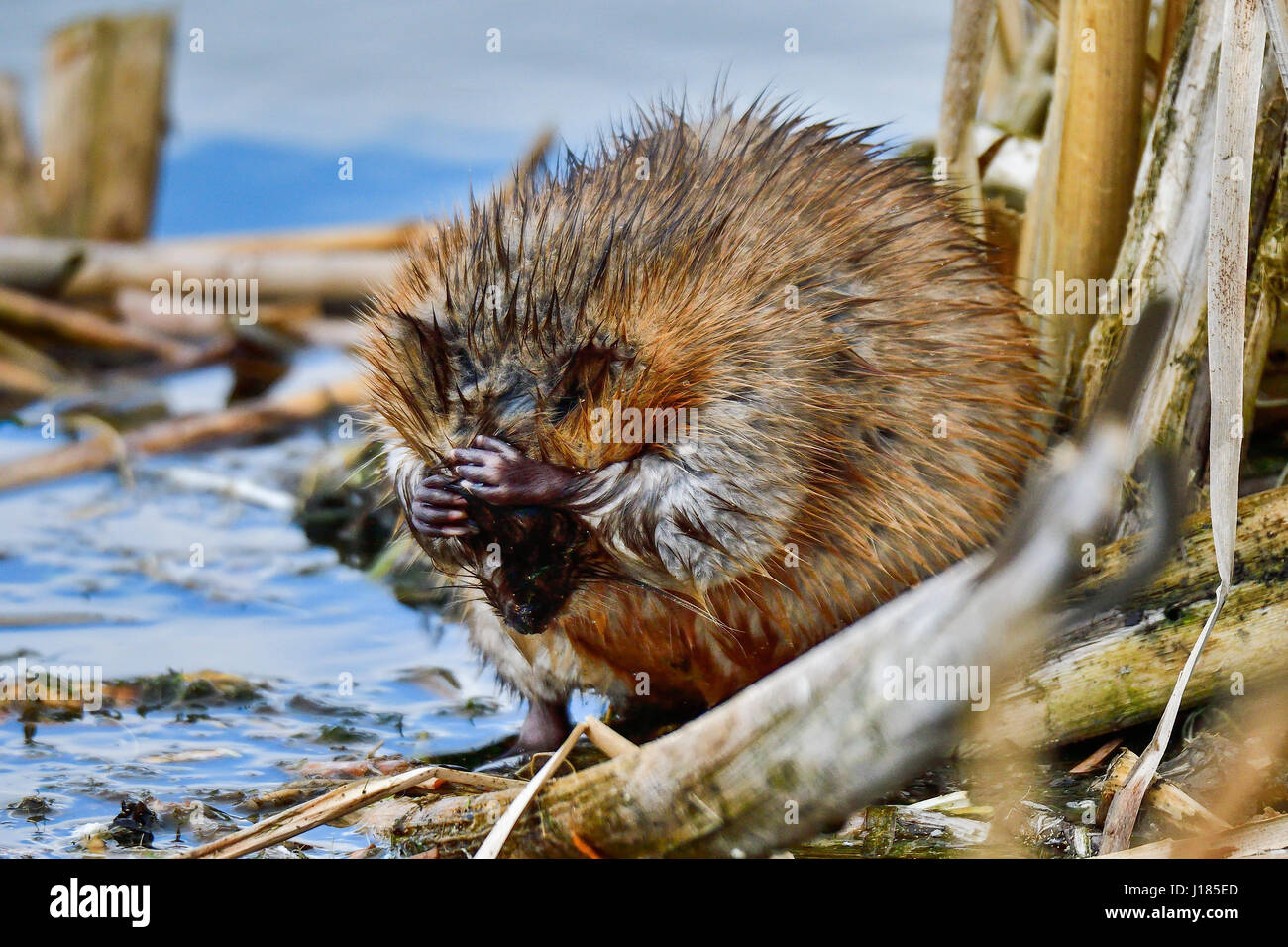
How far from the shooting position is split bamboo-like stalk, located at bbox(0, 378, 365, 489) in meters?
4.88

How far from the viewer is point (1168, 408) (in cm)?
290

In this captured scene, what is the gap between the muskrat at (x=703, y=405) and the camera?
2.66 meters

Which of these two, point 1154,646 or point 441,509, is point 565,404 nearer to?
point 441,509

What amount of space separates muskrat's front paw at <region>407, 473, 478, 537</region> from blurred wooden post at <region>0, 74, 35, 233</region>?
531 cm

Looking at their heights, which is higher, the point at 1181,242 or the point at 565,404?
the point at 1181,242

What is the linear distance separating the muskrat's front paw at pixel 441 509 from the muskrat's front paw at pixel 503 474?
0.20ft

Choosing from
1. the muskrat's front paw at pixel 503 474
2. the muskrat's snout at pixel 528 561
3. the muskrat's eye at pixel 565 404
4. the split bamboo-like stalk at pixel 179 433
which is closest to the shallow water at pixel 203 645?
the split bamboo-like stalk at pixel 179 433

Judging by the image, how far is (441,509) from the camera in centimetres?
271

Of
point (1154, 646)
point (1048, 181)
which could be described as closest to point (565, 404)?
point (1154, 646)

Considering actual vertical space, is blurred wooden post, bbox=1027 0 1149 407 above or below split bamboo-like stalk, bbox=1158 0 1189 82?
below

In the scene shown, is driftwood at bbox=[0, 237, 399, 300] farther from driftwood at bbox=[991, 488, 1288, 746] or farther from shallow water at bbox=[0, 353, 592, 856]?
driftwood at bbox=[991, 488, 1288, 746]

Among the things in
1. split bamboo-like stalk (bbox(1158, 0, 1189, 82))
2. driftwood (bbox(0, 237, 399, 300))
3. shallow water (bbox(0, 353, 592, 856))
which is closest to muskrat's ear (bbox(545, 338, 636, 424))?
shallow water (bbox(0, 353, 592, 856))

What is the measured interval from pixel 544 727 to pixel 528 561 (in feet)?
1.81

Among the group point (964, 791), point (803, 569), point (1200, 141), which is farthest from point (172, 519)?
point (1200, 141)
